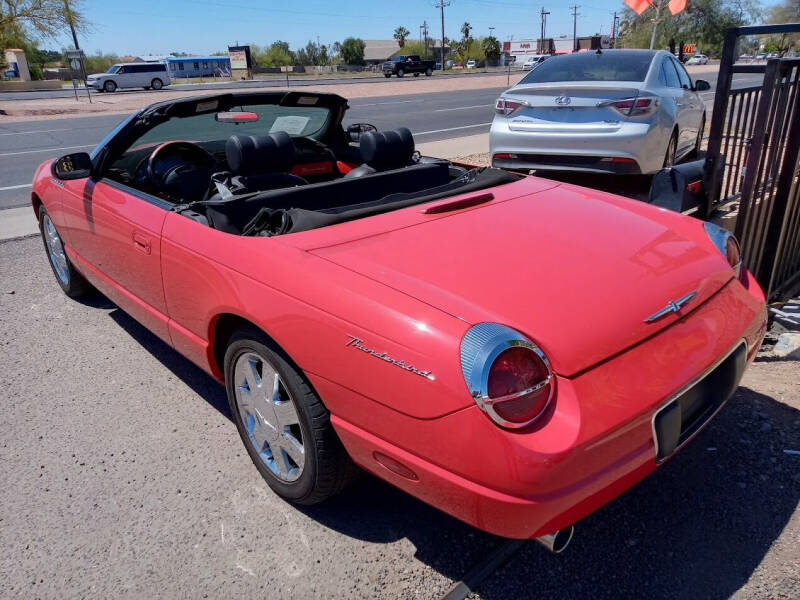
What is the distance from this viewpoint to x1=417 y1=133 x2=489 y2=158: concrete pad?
420 inches

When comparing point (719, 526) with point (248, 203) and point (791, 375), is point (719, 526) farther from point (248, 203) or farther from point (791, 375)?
point (248, 203)

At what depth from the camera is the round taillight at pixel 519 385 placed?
1.71 meters

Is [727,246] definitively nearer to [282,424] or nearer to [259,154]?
[282,424]

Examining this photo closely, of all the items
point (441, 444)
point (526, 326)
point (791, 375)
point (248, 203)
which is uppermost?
point (248, 203)

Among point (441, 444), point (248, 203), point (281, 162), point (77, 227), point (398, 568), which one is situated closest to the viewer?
point (441, 444)

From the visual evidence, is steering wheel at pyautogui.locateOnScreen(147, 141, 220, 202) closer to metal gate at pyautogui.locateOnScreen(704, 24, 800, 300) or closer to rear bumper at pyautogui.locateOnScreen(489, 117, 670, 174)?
metal gate at pyautogui.locateOnScreen(704, 24, 800, 300)

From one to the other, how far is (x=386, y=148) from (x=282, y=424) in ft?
5.82

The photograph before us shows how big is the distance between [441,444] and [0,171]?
11.9 m

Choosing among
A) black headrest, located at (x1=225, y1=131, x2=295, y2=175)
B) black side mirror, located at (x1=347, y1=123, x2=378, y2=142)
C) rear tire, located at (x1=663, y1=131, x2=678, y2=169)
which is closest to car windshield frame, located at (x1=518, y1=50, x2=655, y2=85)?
rear tire, located at (x1=663, y1=131, x2=678, y2=169)

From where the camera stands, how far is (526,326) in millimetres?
1859

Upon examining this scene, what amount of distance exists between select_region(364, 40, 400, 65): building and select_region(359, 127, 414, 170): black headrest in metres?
113

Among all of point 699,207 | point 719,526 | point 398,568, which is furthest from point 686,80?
point 398,568

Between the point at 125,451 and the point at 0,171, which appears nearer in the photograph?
the point at 125,451

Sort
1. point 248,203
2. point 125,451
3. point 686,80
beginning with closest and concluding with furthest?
point 248,203 → point 125,451 → point 686,80
